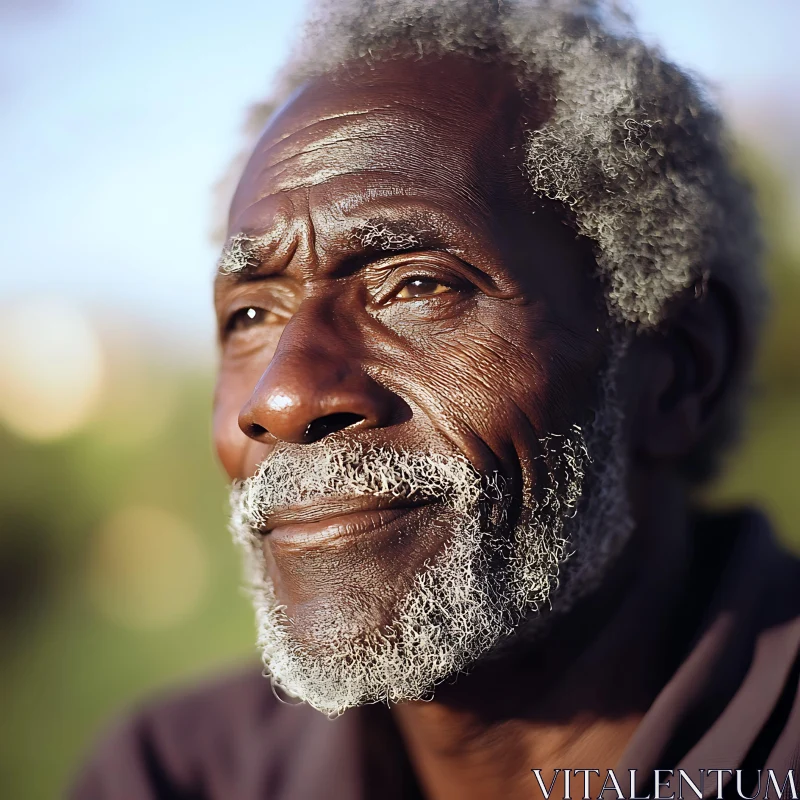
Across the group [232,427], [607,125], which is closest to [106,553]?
[232,427]

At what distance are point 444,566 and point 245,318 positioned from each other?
922 mm

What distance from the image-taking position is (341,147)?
188 centimetres

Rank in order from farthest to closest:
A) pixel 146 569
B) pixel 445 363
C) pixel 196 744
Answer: pixel 146 569
pixel 196 744
pixel 445 363

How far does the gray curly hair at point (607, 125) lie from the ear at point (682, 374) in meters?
0.04

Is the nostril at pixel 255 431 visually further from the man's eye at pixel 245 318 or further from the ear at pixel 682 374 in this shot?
the ear at pixel 682 374

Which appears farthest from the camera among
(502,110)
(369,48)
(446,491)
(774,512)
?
(774,512)

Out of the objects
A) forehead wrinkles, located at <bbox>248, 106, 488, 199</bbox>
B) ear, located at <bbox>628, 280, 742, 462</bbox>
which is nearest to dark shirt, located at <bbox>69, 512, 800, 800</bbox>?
ear, located at <bbox>628, 280, 742, 462</bbox>

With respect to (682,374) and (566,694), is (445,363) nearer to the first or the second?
(682,374)

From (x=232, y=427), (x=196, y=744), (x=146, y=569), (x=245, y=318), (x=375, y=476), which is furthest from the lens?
(x=146, y=569)

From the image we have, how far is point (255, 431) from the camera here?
70.9 inches

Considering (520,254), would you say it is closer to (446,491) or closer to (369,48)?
(446,491)

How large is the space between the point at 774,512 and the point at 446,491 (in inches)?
152

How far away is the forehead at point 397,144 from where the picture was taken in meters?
1.79

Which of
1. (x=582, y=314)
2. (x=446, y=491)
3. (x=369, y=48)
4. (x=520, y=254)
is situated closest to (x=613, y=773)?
(x=446, y=491)
